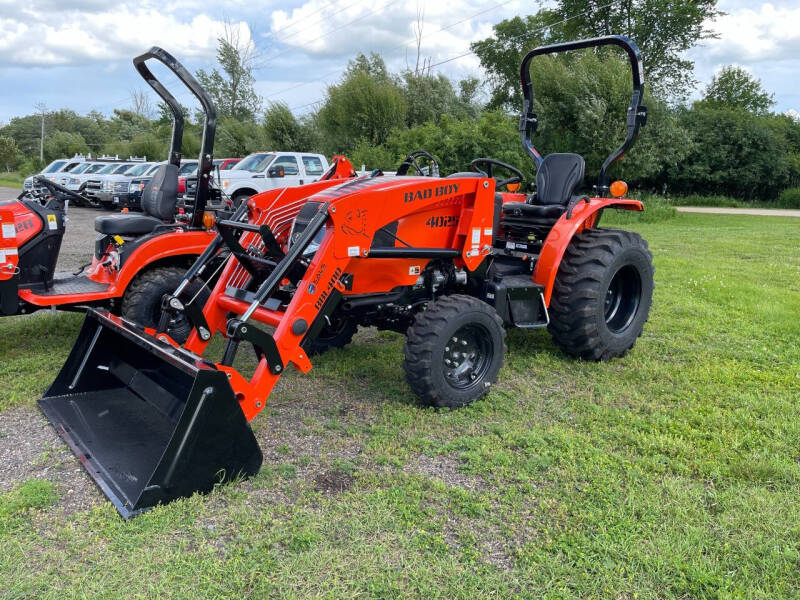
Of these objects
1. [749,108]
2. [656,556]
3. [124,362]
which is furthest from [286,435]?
[749,108]

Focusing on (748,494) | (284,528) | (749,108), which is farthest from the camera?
(749,108)

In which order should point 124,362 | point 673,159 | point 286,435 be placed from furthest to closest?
1. point 673,159
2. point 124,362
3. point 286,435

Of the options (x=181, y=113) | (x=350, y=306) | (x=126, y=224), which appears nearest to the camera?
(x=350, y=306)

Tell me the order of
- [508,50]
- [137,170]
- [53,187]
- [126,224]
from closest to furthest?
[53,187], [126,224], [137,170], [508,50]

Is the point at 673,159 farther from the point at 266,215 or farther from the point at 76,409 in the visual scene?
the point at 76,409

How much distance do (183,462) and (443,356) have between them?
69.7 inches

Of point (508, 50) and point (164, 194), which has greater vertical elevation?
point (508, 50)

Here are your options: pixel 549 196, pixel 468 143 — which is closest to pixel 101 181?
pixel 468 143

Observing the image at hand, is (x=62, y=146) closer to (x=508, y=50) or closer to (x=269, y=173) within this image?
(x=508, y=50)

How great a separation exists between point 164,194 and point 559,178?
146 inches

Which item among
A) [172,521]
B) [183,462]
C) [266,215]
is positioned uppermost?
[266,215]

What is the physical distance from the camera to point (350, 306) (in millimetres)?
4207

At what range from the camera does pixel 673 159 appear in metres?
22.3

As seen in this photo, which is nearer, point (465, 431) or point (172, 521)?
point (172, 521)
